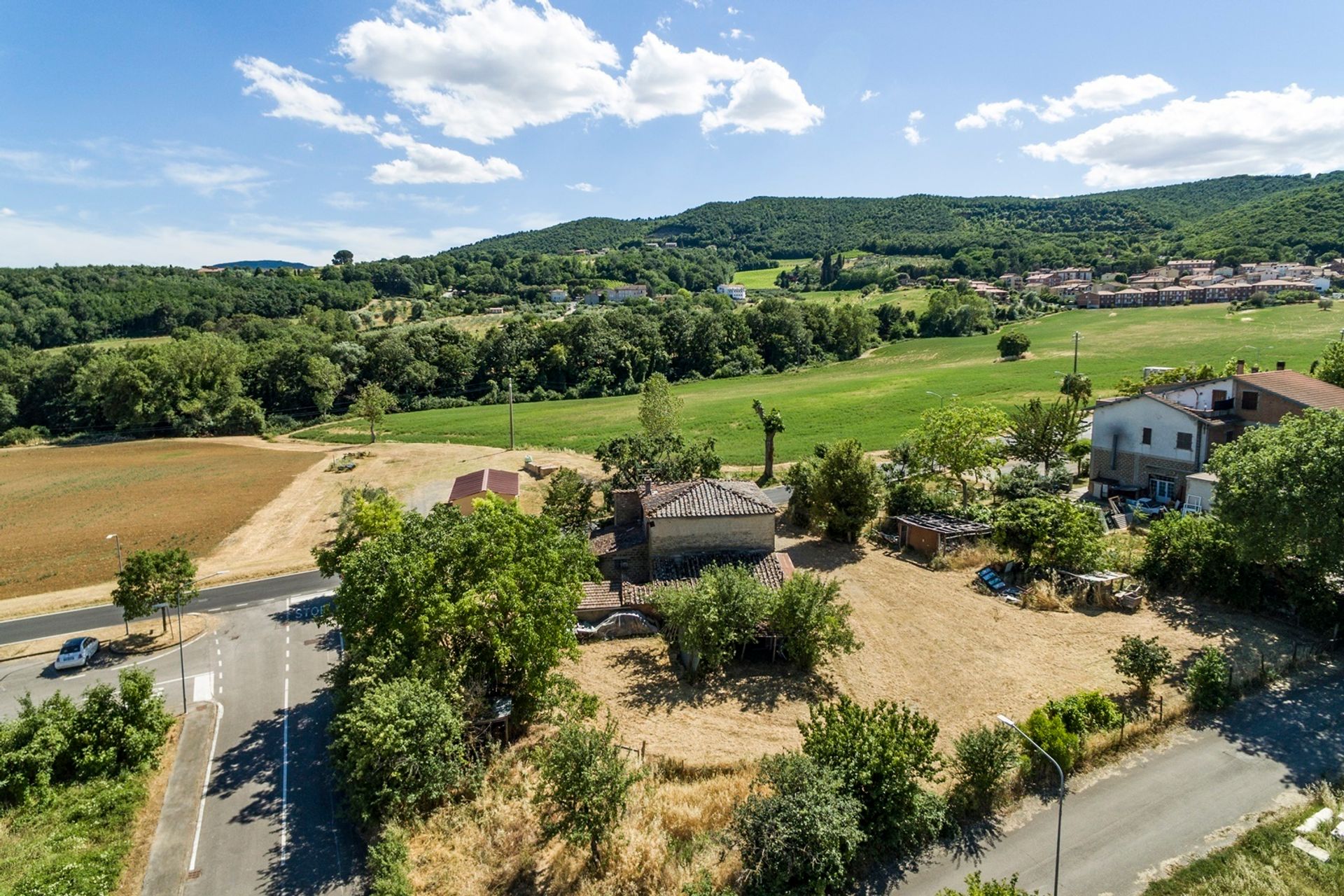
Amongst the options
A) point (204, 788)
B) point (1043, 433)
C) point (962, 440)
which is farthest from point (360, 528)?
point (1043, 433)

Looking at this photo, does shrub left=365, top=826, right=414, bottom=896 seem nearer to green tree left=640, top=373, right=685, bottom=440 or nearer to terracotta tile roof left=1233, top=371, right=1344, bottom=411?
green tree left=640, top=373, right=685, bottom=440

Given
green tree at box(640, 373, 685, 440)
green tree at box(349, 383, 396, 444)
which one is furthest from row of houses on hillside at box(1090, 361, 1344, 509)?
green tree at box(349, 383, 396, 444)

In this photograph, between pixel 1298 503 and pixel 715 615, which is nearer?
pixel 1298 503

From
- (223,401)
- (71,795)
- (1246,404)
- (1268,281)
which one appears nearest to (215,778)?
(71,795)

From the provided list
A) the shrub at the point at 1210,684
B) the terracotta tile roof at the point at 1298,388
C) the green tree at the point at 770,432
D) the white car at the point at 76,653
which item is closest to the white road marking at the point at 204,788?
the white car at the point at 76,653

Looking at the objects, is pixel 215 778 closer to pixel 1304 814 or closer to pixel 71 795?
pixel 71 795

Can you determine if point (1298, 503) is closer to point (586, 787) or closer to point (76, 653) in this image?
point (586, 787)

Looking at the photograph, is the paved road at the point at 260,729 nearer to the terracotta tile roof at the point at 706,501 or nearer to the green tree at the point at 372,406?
the terracotta tile roof at the point at 706,501

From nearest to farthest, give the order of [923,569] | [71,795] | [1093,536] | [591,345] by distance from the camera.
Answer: [71,795] → [1093,536] → [923,569] → [591,345]
